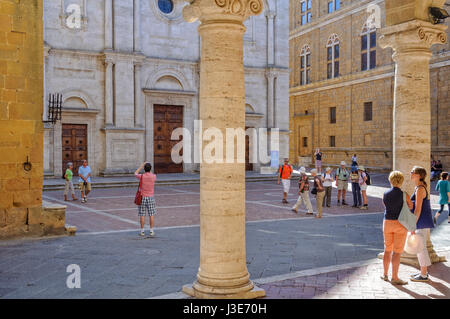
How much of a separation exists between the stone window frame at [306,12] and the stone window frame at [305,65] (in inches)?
85.7

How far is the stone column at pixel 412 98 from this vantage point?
26.0ft

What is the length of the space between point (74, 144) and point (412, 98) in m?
19.9

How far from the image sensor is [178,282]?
667cm

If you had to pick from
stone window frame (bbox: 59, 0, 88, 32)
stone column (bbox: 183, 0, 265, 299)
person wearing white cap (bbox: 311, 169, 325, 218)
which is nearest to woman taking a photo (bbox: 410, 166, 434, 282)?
stone column (bbox: 183, 0, 265, 299)

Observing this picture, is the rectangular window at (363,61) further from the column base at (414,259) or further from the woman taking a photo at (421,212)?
the woman taking a photo at (421,212)

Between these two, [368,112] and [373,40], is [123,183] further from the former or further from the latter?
[373,40]

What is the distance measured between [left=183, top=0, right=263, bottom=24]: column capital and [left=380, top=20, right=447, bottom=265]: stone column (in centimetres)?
364

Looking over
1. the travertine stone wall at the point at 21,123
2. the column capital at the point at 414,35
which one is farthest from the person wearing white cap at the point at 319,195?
the travertine stone wall at the point at 21,123

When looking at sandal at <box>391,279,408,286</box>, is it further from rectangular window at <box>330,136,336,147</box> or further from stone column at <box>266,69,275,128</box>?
rectangular window at <box>330,136,336,147</box>

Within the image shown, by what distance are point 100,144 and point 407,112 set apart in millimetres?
19600

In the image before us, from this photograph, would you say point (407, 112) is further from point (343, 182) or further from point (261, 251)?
point (343, 182)

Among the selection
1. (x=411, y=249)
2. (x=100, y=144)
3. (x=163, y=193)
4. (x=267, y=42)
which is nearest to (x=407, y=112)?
(x=411, y=249)

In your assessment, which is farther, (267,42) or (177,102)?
(267,42)

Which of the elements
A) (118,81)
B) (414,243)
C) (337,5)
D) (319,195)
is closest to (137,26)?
(118,81)
